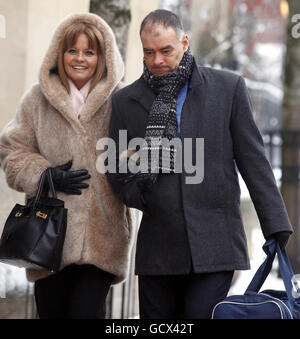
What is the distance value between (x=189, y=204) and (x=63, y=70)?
1.04 metres

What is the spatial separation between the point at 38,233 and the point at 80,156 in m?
0.46

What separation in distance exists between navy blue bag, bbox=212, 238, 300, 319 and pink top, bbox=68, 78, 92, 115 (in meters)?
1.25

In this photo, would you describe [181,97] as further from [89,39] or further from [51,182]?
[51,182]

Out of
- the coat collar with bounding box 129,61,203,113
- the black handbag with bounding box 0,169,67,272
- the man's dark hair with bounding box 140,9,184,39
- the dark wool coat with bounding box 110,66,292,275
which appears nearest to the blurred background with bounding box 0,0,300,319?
the black handbag with bounding box 0,169,67,272

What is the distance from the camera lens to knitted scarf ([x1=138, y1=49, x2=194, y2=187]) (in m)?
3.26

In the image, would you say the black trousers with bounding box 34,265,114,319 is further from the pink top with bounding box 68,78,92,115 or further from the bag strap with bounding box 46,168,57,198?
the pink top with bounding box 68,78,92,115

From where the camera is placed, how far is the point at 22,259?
348cm

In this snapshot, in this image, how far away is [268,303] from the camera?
304cm

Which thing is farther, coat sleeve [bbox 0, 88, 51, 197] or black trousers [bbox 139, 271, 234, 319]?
coat sleeve [bbox 0, 88, 51, 197]

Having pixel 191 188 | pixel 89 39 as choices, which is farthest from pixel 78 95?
pixel 191 188

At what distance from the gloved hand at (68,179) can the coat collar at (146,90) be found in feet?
1.57

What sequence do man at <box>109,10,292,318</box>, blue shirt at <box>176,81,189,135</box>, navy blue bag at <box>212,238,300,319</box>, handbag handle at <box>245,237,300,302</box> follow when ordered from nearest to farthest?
navy blue bag at <box>212,238,300,319</box> → handbag handle at <box>245,237,300,302</box> → man at <box>109,10,292,318</box> → blue shirt at <box>176,81,189,135</box>

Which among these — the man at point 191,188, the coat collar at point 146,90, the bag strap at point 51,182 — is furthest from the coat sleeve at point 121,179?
the bag strap at point 51,182
